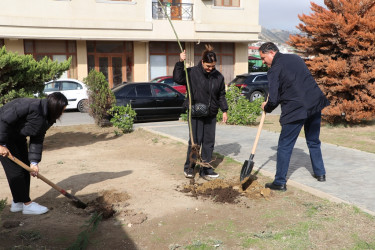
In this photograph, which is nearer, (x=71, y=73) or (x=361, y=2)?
(x=361, y=2)

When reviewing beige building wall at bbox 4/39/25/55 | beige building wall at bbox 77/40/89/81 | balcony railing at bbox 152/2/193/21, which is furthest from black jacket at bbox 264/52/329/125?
balcony railing at bbox 152/2/193/21

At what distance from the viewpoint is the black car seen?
12500mm

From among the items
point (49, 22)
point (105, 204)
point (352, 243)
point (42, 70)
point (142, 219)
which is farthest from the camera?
point (49, 22)

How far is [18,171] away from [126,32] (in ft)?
60.0

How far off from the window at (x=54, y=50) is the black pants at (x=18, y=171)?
56.4 feet

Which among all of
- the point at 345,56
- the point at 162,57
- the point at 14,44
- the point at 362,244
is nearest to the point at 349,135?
the point at 345,56

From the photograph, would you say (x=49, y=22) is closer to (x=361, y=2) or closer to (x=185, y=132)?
(x=185, y=132)

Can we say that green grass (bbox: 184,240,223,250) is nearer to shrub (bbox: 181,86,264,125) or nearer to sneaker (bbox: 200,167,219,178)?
sneaker (bbox: 200,167,219,178)

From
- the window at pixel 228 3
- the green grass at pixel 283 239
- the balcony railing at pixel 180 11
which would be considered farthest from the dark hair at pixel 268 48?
the window at pixel 228 3

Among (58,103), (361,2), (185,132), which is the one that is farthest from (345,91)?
(58,103)

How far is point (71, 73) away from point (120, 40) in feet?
10.9

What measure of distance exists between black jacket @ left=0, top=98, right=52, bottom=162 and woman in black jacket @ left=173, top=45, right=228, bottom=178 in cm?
204

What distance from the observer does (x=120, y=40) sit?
22.1m

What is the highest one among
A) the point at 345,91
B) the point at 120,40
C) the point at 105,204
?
the point at 120,40
